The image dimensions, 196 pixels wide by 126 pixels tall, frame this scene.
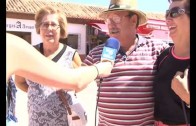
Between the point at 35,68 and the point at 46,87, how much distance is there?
57.7 inches

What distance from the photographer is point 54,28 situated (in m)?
3.15

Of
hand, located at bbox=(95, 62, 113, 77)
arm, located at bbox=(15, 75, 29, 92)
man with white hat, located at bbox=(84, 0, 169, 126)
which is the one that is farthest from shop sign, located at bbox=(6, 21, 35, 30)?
hand, located at bbox=(95, 62, 113, 77)

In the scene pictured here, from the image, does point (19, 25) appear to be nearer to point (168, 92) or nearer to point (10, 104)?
point (168, 92)

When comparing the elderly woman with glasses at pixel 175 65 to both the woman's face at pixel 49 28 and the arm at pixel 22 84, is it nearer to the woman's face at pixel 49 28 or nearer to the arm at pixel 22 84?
the woman's face at pixel 49 28

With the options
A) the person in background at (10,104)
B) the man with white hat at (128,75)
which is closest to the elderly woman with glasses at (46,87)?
the man with white hat at (128,75)

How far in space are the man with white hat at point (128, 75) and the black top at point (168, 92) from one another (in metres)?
0.11

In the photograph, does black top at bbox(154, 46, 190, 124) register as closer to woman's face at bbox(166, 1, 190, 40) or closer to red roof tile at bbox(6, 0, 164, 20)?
woman's face at bbox(166, 1, 190, 40)

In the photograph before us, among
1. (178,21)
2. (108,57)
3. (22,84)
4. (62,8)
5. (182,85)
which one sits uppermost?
(62,8)

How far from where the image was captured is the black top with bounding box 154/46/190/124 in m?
2.08

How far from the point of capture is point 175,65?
2117mm

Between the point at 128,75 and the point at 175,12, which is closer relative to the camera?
the point at 175,12

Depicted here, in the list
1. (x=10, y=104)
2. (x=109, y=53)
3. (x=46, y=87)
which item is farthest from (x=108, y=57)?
(x=46, y=87)

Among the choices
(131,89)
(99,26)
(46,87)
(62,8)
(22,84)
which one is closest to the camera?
(131,89)

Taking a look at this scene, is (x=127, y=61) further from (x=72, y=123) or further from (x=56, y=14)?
(x=56, y=14)
